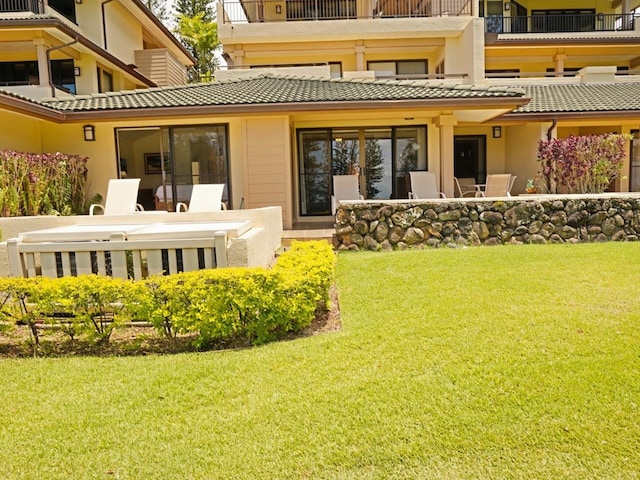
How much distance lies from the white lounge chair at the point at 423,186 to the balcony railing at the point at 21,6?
47.1ft

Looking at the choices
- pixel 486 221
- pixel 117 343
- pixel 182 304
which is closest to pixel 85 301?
pixel 117 343

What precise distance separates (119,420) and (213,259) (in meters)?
2.90

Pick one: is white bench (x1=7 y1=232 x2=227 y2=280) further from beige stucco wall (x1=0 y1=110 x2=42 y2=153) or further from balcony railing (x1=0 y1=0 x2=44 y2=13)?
balcony railing (x1=0 y1=0 x2=44 y2=13)

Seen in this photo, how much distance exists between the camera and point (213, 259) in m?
6.39

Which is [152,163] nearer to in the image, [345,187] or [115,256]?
[345,187]

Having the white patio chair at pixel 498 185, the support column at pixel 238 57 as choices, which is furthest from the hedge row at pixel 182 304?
the support column at pixel 238 57

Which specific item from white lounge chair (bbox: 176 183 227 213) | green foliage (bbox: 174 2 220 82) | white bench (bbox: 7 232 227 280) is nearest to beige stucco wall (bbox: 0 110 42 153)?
white lounge chair (bbox: 176 183 227 213)

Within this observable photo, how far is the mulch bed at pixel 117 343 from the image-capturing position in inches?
206

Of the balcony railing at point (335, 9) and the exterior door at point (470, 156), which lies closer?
the exterior door at point (470, 156)

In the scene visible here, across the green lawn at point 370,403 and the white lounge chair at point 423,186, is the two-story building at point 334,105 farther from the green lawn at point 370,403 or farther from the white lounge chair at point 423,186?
the green lawn at point 370,403

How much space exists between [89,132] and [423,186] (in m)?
8.59

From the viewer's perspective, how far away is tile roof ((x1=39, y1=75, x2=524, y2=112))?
1217cm

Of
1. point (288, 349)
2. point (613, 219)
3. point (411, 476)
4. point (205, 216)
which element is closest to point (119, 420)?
point (288, 349)

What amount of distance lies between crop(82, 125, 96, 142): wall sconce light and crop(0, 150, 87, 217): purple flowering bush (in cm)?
64
